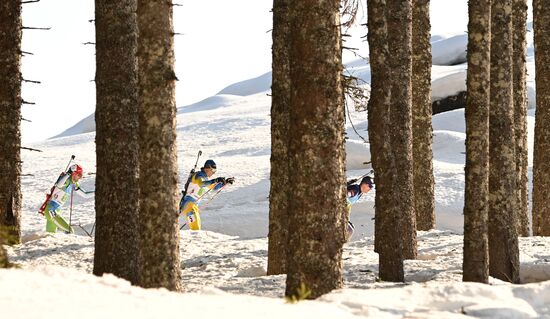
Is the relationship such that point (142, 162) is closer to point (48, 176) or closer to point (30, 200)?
point (30, 200)

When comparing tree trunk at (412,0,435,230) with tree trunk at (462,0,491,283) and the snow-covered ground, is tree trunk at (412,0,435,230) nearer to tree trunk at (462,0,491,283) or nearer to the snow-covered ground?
the snow-covered ground

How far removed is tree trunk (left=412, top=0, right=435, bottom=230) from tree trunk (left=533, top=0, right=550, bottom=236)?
1950 mm

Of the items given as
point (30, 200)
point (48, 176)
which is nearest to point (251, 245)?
point (30, 200)

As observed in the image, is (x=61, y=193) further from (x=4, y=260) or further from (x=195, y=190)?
(x=4, y=260)

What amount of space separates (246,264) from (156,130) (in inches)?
165

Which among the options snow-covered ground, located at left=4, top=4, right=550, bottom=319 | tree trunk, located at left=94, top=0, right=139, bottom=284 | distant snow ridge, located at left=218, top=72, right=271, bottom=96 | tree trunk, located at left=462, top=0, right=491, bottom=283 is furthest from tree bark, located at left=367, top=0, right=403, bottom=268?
distant snow ridge, located at left=218, top=72, right=271, bottom=96

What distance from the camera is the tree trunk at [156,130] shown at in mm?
9320

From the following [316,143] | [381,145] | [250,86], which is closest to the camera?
[316,143]

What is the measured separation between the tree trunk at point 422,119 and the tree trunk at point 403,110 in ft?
9.48

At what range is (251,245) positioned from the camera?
15266 mm

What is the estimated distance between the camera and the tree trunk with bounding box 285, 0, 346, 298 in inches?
314

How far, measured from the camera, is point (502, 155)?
11039mm

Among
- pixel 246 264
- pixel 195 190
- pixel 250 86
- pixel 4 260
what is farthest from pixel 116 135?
pixel 250 86

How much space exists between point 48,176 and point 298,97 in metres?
25.4
